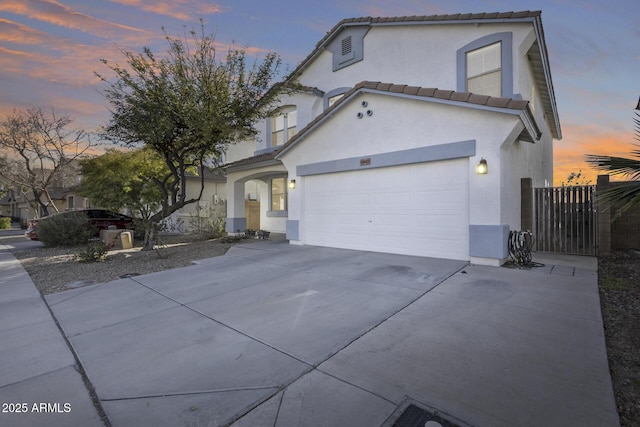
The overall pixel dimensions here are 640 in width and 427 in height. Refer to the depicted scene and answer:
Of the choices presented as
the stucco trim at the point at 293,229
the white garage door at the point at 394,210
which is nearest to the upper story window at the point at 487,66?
the white garage door at the point at 394,210

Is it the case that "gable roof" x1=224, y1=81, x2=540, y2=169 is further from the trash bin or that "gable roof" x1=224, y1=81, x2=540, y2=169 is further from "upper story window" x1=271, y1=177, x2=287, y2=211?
the trash bin

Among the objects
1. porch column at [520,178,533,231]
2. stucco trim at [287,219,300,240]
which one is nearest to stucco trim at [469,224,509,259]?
porch column at [520,178,533,231]

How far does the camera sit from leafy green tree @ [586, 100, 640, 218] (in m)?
3.16

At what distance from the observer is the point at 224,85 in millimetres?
10016

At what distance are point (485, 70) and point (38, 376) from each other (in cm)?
1244

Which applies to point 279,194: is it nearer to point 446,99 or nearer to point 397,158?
point 397,158

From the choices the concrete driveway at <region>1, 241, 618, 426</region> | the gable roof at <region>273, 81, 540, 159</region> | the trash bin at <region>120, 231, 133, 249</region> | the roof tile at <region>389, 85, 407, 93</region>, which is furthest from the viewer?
the trash bin at <region>120, 231, 133, 249</region>

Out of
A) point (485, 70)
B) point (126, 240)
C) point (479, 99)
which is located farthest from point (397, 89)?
point (126, 240)

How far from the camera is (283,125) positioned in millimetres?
16031

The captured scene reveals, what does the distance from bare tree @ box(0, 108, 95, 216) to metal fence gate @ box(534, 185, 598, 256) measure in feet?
87.1

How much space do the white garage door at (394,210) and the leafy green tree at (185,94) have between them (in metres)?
3.57

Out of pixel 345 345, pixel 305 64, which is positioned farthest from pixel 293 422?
pixel 305 64

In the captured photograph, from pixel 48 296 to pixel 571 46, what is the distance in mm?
17779

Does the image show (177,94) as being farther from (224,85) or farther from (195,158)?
(195,158)
